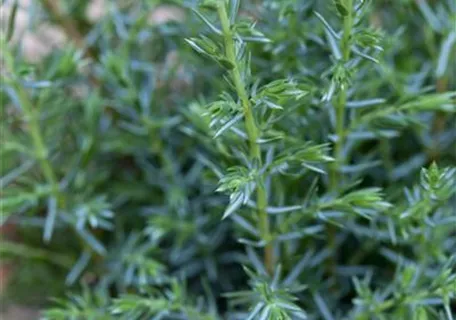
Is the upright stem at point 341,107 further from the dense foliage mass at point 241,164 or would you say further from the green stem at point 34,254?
the green stem at point 34,254

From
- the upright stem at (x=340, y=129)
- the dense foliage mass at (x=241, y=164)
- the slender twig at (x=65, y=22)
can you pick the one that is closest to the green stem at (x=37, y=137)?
the dense foliage mass at (x=241, y=164)

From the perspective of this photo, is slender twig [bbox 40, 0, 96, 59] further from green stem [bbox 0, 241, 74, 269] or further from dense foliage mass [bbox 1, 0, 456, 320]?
green stem [bbox 0, 241, 74, 269]

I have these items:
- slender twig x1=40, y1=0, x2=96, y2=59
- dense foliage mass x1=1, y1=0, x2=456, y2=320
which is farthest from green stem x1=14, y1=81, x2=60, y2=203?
slender twig x1=40, y1=0, x2=96, y2=59

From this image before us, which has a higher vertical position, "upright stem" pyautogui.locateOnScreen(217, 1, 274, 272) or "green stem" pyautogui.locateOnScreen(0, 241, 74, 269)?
"upright stem" pyautogui.locateOnScreen(217, 1, 274, 272)

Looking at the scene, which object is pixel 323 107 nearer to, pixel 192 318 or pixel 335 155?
pixel 335 155

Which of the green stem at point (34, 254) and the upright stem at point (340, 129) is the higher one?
the upright stem at point (340, 129)

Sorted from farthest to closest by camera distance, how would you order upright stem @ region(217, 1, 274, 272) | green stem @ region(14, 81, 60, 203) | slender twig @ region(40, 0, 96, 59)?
1. slender twig @ region(40, 0, 96, 59)
2. green stem @ region(14, 81, 60, 203)
3. upright stem @ region(217, 1, 274, 272)

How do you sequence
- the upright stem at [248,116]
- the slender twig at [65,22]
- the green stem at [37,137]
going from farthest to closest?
1. the slender twig at [65,22]
2. the green stem at [37,137]
3. the upright stem at [248,116]

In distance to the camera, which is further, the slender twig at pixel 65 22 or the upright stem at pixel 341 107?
the slender twig at pixel 65 22
